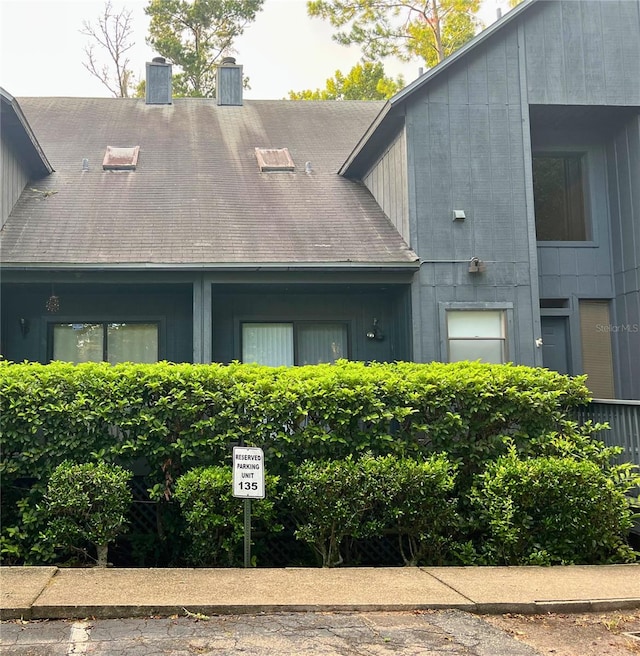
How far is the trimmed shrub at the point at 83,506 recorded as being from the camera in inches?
222

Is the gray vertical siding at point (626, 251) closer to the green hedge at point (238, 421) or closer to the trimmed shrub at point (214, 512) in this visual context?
the green hedge at point (238, 421)

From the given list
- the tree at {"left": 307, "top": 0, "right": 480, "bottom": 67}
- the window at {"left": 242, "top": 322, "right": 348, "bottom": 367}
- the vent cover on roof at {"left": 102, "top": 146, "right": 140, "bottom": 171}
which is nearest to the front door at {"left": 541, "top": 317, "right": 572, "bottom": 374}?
the window at {"left": 242, "top": 322, "right": 348, "bottom": 367}

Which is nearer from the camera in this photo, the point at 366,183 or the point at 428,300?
the point at 428,300

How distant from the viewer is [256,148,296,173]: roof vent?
11641 mm

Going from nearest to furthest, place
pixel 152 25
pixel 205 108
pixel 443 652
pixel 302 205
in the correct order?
pixel 443 652, pixel 302 205, pixel 205 108, pixel 152 25

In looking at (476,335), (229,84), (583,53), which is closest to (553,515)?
(476,335)

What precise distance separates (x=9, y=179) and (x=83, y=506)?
6046 mm

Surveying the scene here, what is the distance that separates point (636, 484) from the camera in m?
6.29

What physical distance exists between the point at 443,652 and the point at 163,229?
23.7ft

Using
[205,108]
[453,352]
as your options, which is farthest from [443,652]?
[205,108]

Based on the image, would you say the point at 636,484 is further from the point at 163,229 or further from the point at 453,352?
the point at 163,229

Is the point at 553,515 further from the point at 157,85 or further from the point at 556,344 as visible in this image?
the point at 157,85

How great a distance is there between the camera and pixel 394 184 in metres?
9.88

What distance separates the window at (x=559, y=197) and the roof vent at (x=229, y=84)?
24.5 feet
